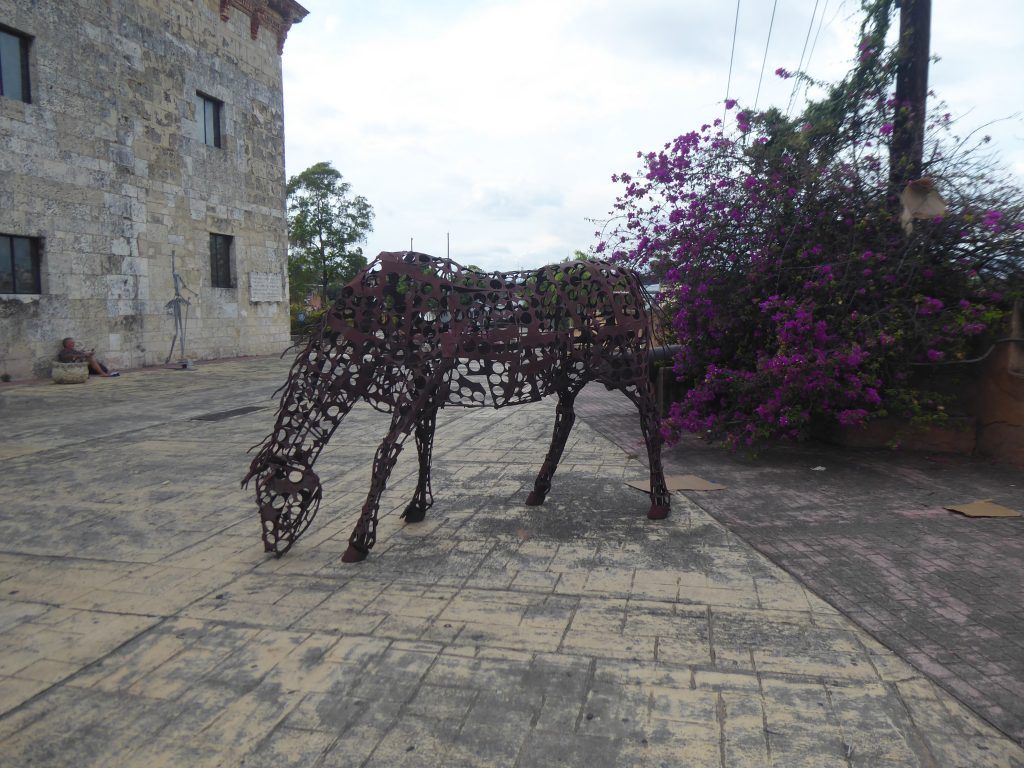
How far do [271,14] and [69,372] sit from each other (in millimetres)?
12057

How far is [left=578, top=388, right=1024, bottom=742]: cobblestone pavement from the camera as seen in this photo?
2.74 m

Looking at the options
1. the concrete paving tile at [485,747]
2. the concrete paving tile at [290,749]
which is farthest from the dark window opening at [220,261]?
the concrete paving tile at [485,747]

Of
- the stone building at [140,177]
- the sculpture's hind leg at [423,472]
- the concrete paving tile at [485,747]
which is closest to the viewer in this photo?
the concrete paving tile at [485,747]

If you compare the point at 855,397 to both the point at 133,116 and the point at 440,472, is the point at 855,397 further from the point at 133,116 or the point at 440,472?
the point at 133,116

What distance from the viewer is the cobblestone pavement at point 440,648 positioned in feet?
7.34

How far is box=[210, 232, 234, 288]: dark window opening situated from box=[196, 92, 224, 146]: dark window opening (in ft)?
7.84

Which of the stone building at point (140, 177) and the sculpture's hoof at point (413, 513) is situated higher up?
the stone building at point (140, 177)

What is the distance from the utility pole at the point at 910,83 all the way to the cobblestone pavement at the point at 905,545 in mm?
2804

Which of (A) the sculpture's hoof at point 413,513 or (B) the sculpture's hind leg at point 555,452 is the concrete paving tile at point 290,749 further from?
(B) the sculpture's hind leg at point 555,452

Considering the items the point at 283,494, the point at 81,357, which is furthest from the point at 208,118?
the point at 283,494

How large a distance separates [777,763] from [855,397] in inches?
174

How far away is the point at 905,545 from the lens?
157 inches

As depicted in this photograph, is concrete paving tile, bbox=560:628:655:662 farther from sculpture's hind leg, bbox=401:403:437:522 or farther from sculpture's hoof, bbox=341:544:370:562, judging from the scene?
sculpture's hind leg, bbox=401:403:437:522

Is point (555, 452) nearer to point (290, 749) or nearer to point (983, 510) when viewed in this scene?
point (983, 510)
